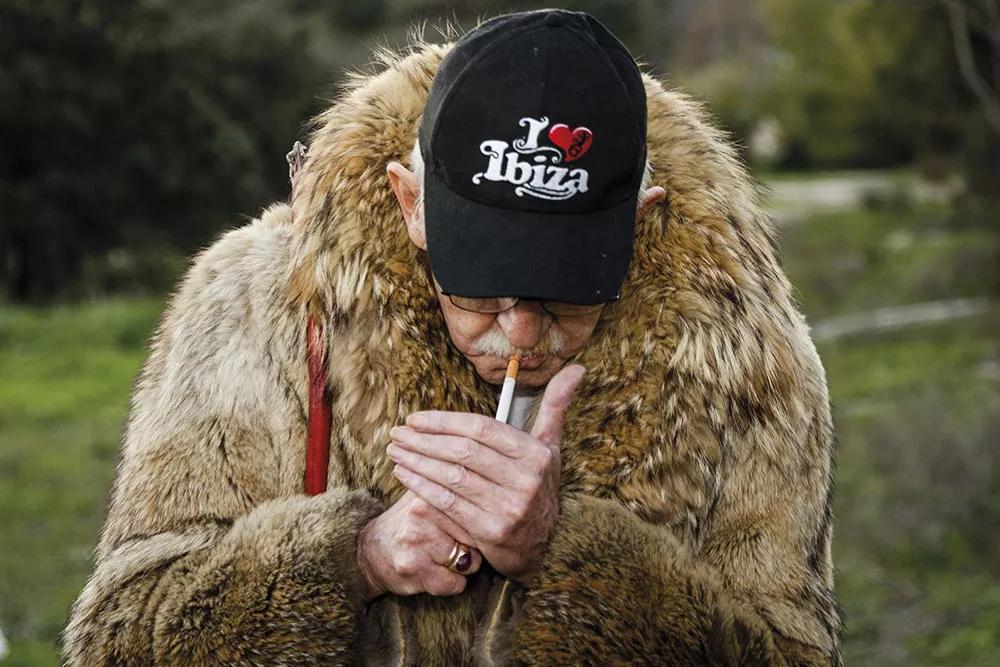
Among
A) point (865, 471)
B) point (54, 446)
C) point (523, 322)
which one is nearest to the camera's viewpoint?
point (523, 322)

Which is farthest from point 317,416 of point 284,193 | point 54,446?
point 284,193

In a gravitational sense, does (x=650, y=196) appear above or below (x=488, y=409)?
above

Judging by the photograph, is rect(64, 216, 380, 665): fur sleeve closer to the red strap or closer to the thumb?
the red strap

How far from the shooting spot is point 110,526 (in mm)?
2133

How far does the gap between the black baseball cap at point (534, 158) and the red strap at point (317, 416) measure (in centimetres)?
28

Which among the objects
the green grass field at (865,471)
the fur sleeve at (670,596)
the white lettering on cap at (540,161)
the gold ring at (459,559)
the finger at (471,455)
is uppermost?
the white lettering on cap at (540,161)

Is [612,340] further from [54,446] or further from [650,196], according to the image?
[54,446]

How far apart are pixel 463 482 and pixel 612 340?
0.44m

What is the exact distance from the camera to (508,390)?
1.99 m

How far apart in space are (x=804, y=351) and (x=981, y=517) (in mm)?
4556

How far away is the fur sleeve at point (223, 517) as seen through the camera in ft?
6.35

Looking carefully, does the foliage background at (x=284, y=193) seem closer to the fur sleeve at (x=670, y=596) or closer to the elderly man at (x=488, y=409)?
the elderly man at (x=488, y=409)

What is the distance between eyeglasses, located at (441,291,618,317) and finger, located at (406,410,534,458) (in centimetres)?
20

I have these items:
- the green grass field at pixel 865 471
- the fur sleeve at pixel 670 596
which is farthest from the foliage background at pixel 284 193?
the fur sleeve at pixel 670 596
